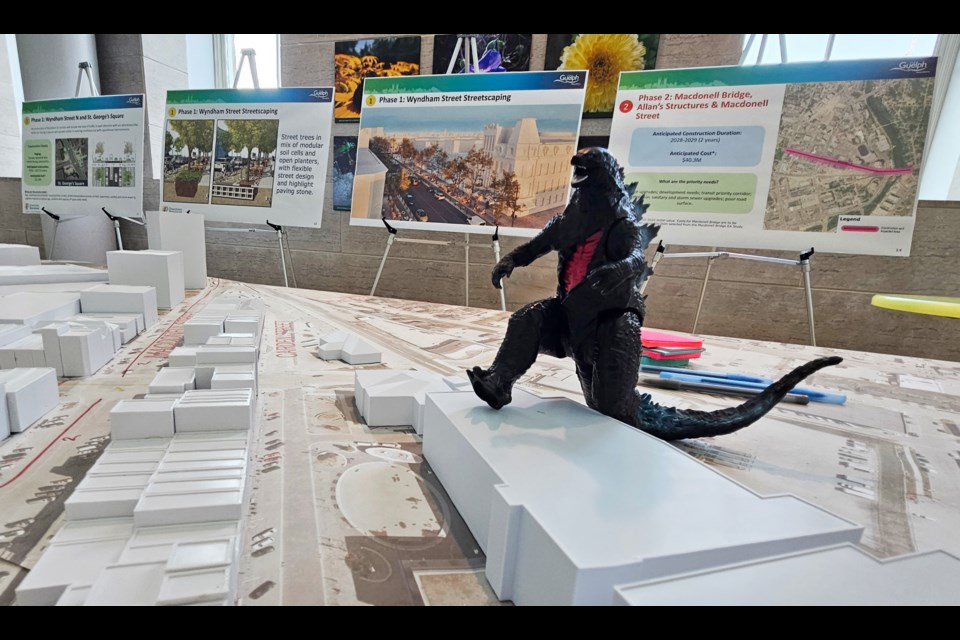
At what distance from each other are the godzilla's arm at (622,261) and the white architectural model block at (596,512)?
0.24 m

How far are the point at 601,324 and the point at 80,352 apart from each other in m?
1.30

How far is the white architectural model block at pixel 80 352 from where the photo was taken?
1.24 meters

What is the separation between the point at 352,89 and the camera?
365 centimetres

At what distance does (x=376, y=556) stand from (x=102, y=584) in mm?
287

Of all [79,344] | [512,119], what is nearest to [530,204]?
[512,119]

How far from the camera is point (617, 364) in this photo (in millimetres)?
834

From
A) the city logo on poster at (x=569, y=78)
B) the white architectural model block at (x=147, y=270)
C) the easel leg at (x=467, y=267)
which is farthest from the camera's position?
the easel leg at (x=467, y=267)

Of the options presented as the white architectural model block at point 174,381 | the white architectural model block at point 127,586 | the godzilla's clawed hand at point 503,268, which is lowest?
the white architectural model block at point 127,586

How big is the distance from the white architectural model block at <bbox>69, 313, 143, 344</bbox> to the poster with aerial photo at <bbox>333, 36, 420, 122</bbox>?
2.28m

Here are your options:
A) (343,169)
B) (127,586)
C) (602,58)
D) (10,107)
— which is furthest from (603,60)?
(10,107)

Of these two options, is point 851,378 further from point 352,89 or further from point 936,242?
point 352,89

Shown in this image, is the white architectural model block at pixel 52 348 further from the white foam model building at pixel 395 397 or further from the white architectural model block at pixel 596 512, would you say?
the white architectural model block at pixel 596 512

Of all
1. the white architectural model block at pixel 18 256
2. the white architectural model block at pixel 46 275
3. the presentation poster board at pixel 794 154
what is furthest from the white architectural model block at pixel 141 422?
the white architectural model block at pixel 18 256

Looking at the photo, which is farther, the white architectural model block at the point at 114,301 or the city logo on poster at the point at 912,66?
the city logo on poster at the point at 912,66
